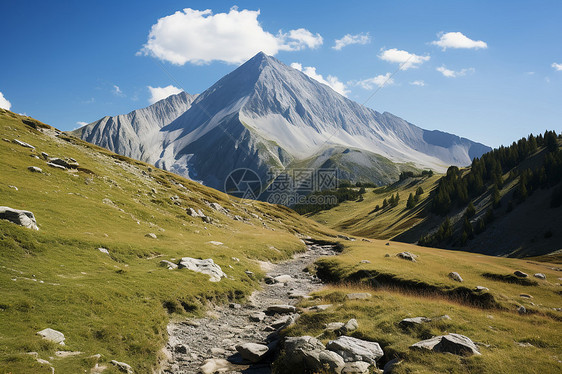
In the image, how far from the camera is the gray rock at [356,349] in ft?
43.6

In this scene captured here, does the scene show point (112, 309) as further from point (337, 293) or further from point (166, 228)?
point (166, 228)

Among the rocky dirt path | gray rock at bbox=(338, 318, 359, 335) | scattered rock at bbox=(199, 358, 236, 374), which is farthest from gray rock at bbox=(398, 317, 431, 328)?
scattered rock at bbox=(199, 358, 236, 374)

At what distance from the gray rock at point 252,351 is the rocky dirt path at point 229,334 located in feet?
0.77

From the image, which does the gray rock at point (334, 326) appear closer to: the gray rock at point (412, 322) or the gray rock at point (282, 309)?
the gray rock at point (412, 322)

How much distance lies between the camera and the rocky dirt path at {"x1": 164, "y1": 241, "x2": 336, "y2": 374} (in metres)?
15.7

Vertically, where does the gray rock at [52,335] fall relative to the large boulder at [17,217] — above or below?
below

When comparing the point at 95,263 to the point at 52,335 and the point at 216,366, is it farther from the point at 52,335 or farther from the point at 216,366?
the point at 216,366

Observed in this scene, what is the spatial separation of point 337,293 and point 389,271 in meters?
13.4

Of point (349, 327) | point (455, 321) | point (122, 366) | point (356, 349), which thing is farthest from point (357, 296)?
point (122, 366)

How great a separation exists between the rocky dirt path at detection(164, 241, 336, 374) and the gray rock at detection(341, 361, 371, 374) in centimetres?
486

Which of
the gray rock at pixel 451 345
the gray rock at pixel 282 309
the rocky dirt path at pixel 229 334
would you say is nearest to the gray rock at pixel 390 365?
the gray rock at pixel 451 345

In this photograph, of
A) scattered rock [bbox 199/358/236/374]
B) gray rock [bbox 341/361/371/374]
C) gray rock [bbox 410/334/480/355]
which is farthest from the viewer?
scattered rock [bbox 199/358/236/374]

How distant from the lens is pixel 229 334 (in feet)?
65.4

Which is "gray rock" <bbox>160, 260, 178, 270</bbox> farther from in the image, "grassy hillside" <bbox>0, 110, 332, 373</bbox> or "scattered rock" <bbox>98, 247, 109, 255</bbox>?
"scattered rock" <bbox>98, 247, 109, 255</bbox>
